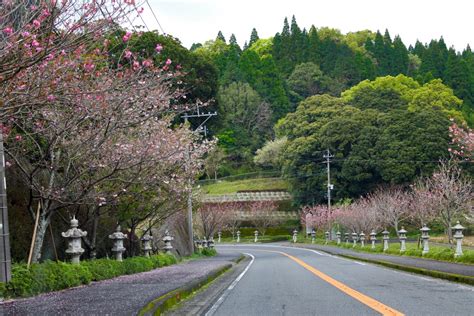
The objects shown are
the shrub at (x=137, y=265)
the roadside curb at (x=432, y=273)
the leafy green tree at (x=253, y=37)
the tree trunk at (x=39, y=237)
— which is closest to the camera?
the tree trunk at (x=39, y=237)

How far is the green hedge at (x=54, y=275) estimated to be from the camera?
12.4 meters

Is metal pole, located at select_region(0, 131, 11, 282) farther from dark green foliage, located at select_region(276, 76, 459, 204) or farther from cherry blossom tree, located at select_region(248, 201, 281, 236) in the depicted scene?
cherry blossom tree, located at select_region(248, 201, 281, 236)

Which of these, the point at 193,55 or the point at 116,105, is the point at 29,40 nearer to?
the point at 116,105

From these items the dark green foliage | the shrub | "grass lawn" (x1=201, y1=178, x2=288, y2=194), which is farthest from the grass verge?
"grass lawn" (x1=201, y1=178, x2=288, y2=194)

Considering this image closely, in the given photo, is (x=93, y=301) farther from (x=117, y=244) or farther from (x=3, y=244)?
(x=117, y=244)

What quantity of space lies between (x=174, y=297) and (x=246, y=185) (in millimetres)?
74274

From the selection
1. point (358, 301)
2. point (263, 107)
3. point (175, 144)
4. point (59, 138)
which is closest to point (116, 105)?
point (59, 138)

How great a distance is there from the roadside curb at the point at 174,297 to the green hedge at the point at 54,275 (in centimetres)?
258

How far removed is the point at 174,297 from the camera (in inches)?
498

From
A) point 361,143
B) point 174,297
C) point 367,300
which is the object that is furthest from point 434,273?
point 361,143

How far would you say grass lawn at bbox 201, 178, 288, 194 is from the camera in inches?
3324

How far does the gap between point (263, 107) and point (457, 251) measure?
74662 millimetres

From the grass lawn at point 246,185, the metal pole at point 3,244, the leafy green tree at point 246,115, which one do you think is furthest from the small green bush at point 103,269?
the leafy green tree at point 246,115

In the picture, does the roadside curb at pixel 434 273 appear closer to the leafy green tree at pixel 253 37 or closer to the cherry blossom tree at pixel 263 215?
the cherry blossom tree at pixel 263 215
